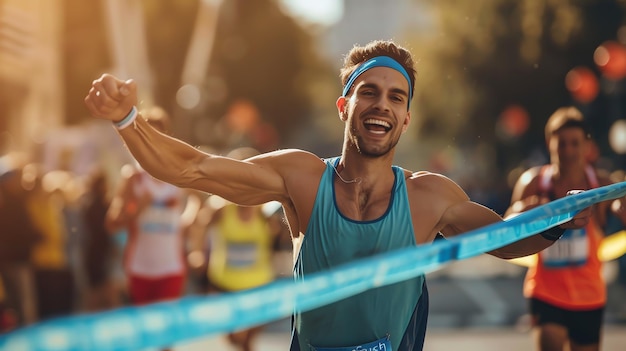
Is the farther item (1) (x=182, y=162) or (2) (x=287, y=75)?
(2) (x=287, y=75)

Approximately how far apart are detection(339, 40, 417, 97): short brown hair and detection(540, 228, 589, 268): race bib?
9.73ft

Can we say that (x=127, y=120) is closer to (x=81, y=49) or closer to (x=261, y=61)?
(x=81, y=49)

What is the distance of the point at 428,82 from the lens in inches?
1639

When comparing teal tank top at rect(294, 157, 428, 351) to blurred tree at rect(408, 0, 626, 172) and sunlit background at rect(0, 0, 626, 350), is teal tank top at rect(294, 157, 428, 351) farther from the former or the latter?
blurred tree at rect(408, 0, 626, 172)

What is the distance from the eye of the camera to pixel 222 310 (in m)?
3.00

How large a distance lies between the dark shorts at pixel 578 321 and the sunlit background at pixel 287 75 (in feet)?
5.11

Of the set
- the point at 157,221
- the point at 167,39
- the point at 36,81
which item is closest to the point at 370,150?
the point at 157,221

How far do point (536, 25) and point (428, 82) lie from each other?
719 inches

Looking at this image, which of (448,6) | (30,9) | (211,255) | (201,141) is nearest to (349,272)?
(211,255)

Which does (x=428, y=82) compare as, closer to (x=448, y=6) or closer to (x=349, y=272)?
(x=448, y=6)

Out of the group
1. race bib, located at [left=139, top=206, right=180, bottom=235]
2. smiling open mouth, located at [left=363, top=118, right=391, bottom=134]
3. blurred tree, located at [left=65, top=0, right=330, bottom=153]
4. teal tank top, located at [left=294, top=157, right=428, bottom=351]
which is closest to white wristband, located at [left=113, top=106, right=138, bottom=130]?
teal tank top, located at [left=294, top=157, right=428, bottom=351]

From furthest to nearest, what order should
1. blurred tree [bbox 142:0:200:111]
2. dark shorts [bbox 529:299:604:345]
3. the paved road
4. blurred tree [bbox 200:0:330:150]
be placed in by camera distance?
blurred tree [bbox 200:0:330:150]
blurred tree [bbox 142:0:200:111]
the paved road
dark shorts [bbox 529:299:604:345]

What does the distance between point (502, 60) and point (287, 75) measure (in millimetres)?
21041

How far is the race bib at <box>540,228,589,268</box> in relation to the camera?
719 centimetres
